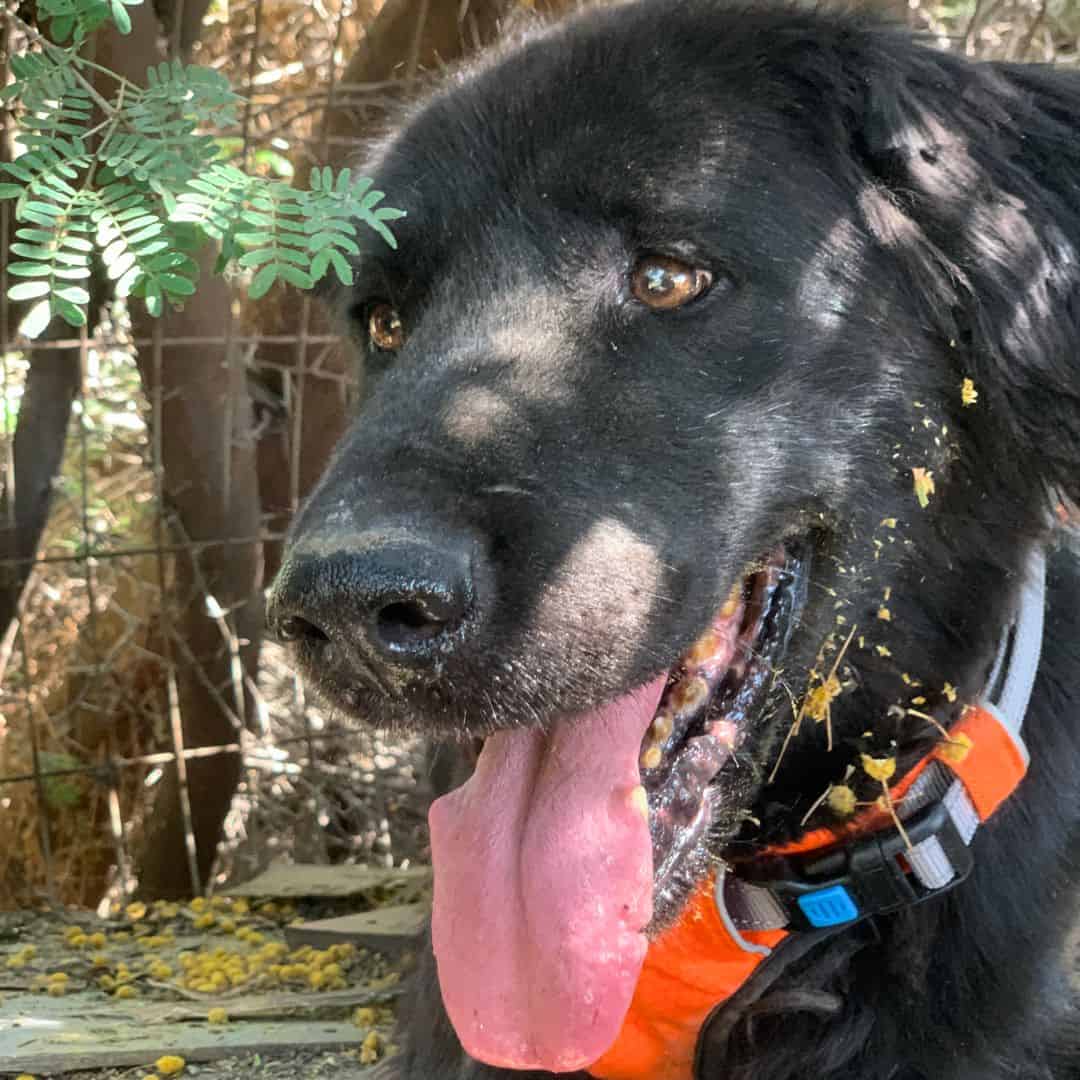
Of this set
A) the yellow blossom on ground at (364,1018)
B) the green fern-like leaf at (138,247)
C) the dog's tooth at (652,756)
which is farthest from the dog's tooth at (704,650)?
the yellow blossom on ground at (364,1018)

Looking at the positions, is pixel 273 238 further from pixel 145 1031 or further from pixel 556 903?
pixel 145 1031

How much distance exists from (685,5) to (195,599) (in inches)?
90.3

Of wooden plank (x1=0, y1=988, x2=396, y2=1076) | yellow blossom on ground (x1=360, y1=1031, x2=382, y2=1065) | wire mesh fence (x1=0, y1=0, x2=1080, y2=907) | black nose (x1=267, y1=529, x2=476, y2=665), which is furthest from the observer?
wire mesh fence (x1=0, y1=0, x2=1080, y2=907)

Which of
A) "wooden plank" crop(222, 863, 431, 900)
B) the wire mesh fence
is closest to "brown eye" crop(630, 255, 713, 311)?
the wire mesh fence

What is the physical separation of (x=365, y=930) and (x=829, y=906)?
166 centimetres

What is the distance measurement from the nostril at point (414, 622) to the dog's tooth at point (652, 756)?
0.43 m

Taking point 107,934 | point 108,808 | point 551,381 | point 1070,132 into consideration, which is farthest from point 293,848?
point 1070,132

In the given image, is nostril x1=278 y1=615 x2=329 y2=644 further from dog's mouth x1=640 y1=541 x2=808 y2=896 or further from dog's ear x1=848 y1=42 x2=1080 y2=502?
dog's ear x1=848 y1=42 x2=1080 y2=502

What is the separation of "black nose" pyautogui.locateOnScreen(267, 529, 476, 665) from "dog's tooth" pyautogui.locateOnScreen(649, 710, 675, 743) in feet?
1.39

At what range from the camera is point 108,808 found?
4.26m

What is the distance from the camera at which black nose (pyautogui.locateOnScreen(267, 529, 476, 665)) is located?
5.46ft

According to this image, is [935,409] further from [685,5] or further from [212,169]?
[212,169]

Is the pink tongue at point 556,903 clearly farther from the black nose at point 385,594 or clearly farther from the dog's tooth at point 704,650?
the black nose at point 385,594

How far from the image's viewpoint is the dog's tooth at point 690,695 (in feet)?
6.72
